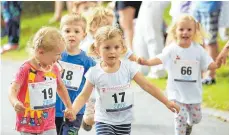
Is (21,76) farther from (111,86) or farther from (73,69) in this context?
(73,69)

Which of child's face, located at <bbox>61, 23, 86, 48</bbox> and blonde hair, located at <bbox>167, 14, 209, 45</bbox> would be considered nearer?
child's face, located at <bbox>61, 23, 86, 48</bbox>

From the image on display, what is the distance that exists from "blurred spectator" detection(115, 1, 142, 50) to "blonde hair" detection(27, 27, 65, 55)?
503 centimetres

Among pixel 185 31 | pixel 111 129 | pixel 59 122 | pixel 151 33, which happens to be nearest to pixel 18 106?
pixel 111 129

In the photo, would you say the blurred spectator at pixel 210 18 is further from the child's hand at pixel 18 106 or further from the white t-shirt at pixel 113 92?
the child's hand at pixel 18 106

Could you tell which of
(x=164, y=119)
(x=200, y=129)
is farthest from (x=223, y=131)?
(x=164, y=119)

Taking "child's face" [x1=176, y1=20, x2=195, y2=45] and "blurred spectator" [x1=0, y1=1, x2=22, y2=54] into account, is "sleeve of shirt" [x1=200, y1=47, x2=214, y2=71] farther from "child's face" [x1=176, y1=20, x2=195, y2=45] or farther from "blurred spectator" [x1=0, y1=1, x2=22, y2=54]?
"blurred spectator" [x1=0, y1=1, x2=22, y2=54]

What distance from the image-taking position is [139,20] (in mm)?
9891

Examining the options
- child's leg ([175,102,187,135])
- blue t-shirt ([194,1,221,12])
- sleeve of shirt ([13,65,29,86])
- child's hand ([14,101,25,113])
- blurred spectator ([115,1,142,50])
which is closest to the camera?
child's hand ([14,101,25,113])

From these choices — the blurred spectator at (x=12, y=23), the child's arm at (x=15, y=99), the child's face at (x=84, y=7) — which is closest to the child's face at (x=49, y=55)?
the child's arm at (x=15, y=99)

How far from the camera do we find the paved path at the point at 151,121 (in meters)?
6.92

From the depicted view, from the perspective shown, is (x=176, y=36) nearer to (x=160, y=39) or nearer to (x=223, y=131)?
(x=223, y=131)

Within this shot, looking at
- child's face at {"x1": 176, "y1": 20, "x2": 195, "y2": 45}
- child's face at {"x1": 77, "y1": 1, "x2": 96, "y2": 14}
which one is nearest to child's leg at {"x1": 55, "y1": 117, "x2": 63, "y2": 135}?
child's face at {"x1": 176, "y1": 20, "x2": 195, "y2": 45}

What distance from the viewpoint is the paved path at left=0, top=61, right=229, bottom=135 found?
692 cm

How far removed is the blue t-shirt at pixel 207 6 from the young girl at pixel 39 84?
168 inches
